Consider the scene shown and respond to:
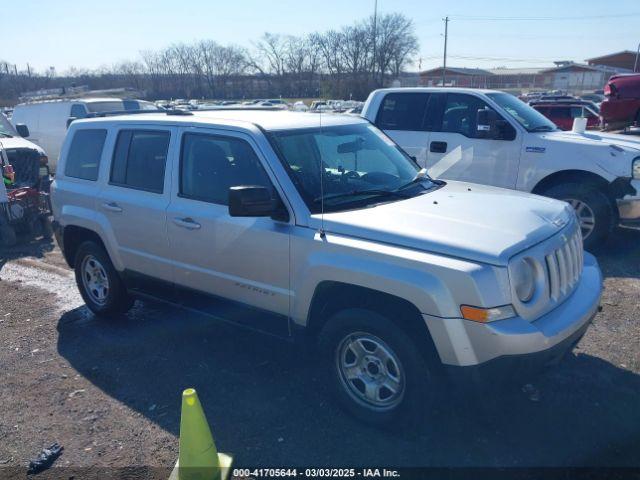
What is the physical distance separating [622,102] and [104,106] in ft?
47.2

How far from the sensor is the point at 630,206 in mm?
6484

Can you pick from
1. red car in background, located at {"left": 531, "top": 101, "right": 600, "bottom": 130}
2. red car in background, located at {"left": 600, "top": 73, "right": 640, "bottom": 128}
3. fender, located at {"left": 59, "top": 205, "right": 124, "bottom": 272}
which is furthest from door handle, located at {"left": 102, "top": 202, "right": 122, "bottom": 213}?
red car in background, located at {"left": 600, "top": 73, "right": 640, "bottom": 128}

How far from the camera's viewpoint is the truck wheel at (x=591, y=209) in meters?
6.61

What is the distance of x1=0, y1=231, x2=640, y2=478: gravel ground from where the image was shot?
3.25 metres

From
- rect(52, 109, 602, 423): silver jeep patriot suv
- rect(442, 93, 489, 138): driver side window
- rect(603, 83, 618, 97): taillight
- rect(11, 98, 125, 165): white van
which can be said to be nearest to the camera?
rect(52, 109, 602, 423): silver jeep patriot suv

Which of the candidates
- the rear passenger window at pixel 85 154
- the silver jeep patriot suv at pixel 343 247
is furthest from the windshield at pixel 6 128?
the silver jeep patriot suv at pixel 343 247

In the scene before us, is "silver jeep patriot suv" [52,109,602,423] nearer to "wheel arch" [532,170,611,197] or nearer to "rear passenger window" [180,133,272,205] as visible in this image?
"rear passenger window" [180,133,272,205]

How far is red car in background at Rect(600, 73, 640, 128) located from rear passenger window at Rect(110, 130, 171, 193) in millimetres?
14599

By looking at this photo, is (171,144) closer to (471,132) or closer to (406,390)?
(406,390)

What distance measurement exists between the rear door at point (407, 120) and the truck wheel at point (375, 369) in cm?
484

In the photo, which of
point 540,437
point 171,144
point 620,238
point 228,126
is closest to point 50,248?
point 171,144

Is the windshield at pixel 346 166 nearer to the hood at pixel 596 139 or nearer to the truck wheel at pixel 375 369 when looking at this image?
the truck wheel at pixel 375 369

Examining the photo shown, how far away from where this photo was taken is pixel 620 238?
25.2 feet

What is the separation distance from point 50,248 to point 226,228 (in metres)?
5.77
